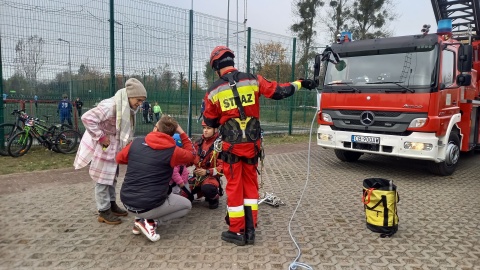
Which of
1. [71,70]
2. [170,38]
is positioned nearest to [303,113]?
[170,38]

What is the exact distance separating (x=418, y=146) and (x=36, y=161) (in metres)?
7.70

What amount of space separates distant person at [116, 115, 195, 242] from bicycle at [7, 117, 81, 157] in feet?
18.9

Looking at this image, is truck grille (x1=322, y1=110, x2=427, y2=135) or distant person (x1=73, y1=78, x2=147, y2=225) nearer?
distant person (x1=73, y1=78, x2=147, y2=225)

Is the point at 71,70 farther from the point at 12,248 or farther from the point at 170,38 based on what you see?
the point at 12,248

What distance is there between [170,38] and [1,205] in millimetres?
6038

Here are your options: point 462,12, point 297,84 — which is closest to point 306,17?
point 462,12

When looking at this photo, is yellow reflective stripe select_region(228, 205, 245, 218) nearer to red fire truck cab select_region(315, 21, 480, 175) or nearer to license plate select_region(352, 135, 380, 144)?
red fire truck cab select_region(315, 21, 480, 175)

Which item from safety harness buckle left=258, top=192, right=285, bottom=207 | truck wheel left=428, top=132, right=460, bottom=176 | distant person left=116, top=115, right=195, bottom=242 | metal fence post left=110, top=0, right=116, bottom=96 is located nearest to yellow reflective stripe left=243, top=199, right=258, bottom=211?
distant person left=116, top=115, right=195, bottom=242

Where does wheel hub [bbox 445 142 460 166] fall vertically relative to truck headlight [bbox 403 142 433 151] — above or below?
below

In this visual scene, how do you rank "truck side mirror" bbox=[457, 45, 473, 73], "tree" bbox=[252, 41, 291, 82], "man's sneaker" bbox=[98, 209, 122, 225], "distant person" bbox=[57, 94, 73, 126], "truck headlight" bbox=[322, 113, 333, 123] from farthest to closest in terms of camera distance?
1. "tree" bbox=[252, 41, 291, 82]
2. "distant person" bbox=[57, 94, 73, 126]
3. "truck headlight" bbox=[322, 113, 333, 123]
4. "truck side mirror" bbox=[457, 45, 473, 73]
5. "man's sneaker" bbox=[98, 209, 122, 225]

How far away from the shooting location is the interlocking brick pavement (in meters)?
3.41

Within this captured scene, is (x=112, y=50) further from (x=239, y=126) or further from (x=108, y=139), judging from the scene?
(x=239, y=126)

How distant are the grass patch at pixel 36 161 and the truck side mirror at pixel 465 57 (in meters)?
7.85

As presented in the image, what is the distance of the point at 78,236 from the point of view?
391 cm
